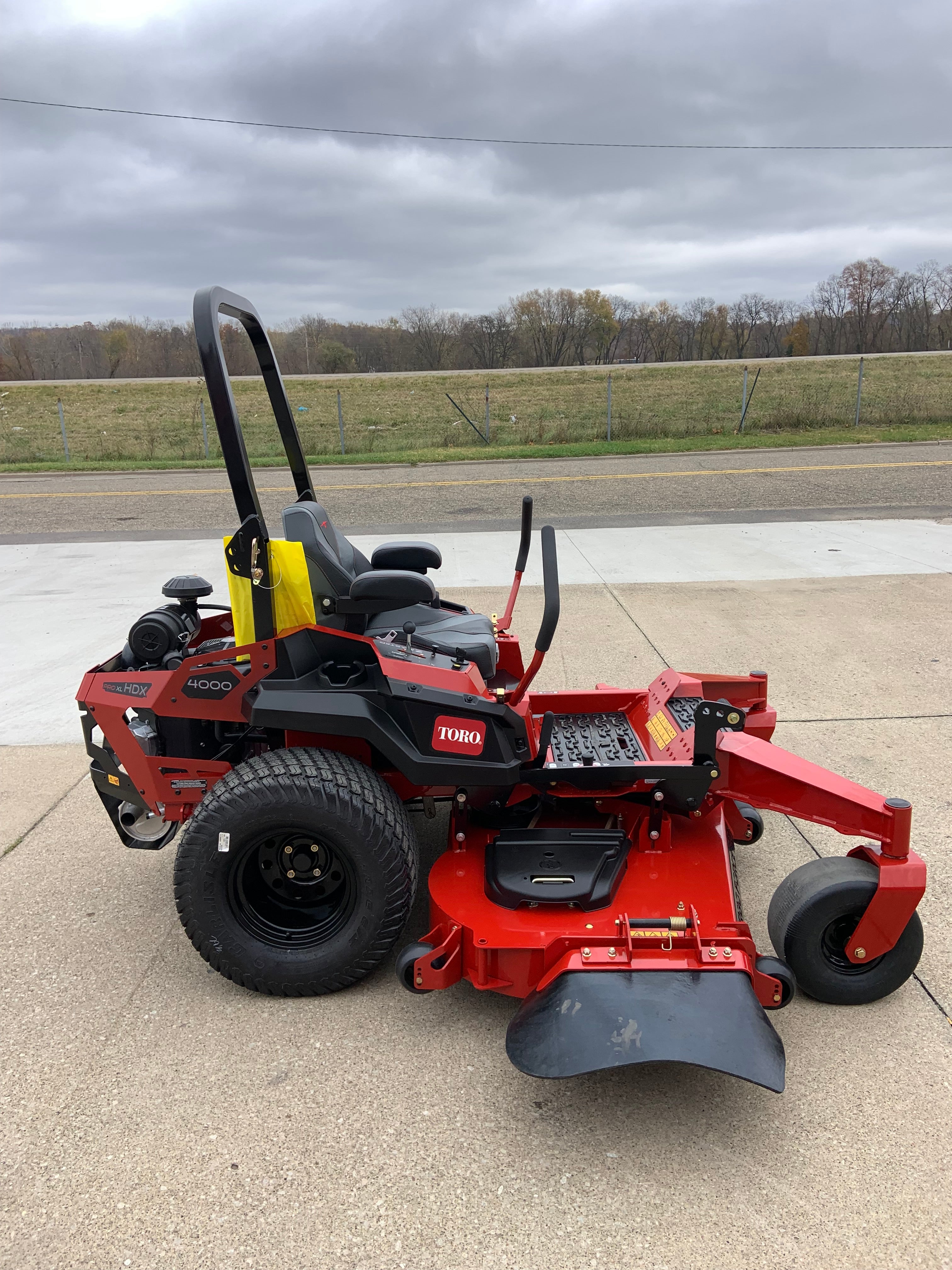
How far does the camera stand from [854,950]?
247cm

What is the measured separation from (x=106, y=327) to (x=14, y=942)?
197ft

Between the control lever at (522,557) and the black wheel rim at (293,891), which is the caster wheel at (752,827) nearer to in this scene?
the control lever at (522,557)

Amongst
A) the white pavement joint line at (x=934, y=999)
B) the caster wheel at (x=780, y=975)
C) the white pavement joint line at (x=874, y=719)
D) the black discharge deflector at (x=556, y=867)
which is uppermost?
the black discharge deflector at (x=556, y=867)

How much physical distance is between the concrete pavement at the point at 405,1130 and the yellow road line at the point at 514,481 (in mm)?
11154

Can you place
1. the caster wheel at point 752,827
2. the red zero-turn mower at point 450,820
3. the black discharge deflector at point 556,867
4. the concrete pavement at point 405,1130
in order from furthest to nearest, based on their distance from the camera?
the caster wheel at point 752,827
the black discharge deflector at point 556,867
the red zero-turn mower at point 450,820
the concrete pavement at point 405,1130

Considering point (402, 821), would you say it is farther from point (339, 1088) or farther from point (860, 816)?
point (860, 816)

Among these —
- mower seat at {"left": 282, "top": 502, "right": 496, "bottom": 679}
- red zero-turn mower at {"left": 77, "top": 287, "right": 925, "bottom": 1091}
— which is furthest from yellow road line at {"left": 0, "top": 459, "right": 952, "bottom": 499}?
red zero-turn mower at {"left": 77, "top": 287, "right": 925, "bottom": 1091}

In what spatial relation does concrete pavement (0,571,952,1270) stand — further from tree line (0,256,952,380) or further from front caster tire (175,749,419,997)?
tree line (0,256,952,380)

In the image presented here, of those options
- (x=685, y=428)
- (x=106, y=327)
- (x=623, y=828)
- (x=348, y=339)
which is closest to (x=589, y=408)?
(x=685, y=428)

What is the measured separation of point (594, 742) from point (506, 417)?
2194 centimetres

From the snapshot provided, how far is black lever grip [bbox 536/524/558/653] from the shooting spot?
238 centimetres

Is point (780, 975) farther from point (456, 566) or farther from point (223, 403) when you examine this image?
point (456, 566)

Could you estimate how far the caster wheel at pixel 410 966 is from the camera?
94.7 inches

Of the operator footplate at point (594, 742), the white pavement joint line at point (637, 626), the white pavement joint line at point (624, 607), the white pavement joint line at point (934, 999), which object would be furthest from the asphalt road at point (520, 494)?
the white pavement joint line at point (934, 999)
